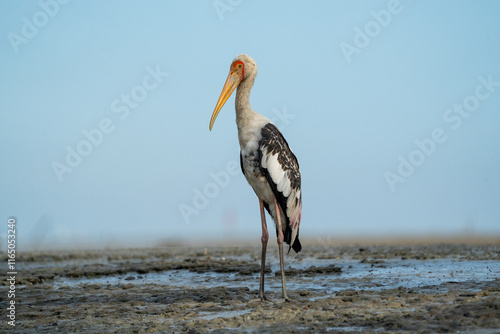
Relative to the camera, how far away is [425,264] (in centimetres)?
1338

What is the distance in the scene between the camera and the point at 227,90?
9.55 m

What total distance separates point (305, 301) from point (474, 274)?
4326mm

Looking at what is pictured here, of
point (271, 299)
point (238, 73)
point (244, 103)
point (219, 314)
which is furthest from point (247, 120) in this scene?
point (219, 314)

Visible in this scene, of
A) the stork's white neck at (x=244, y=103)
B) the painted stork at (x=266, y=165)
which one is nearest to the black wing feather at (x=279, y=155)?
the painted stork at (x=266, y=165)

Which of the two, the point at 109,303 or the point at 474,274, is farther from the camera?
the point at 474,274

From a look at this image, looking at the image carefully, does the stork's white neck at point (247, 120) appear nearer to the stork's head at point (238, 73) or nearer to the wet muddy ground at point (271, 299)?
the stork's head at point (238, 73)

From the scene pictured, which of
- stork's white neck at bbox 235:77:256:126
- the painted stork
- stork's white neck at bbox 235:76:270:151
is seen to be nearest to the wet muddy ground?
the painted stork

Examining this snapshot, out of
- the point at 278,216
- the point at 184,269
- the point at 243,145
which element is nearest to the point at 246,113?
the point at 243,145

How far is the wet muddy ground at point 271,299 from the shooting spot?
6.96m

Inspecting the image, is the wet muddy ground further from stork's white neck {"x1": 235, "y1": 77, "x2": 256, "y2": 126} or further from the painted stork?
stork's white neck {"x1": 235, "y1": 77, "x2": 256, "y2": 126}

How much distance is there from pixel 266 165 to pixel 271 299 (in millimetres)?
2089

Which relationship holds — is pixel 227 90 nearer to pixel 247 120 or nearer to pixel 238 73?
pixel 238 73

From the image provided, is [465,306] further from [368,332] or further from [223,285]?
[223,285]

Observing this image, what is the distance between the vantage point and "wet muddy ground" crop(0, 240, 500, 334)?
22.9 ft
